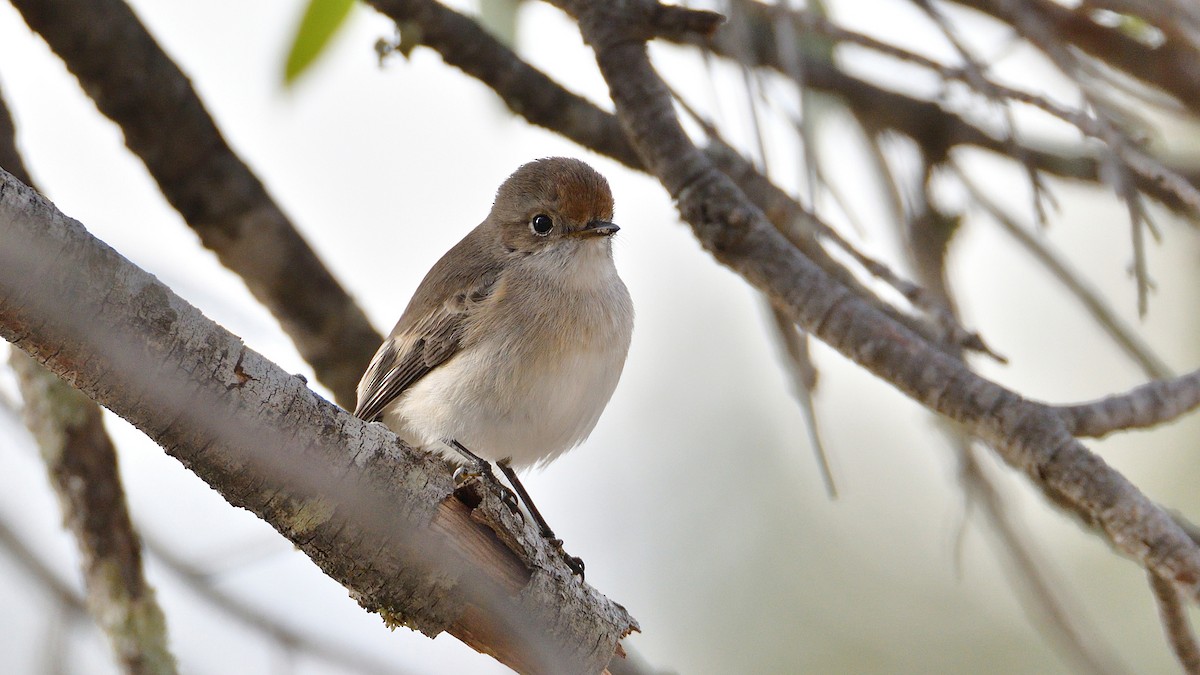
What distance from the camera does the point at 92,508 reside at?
3.35m

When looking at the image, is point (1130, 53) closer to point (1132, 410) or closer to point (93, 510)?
point (1132, 410)

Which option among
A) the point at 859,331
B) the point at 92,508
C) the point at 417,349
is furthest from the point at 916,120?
the point at 92,508

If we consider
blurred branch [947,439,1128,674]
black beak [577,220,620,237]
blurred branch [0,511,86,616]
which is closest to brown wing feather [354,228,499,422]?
black beak [577,220,620,237]

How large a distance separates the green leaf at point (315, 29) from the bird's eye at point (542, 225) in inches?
40.5

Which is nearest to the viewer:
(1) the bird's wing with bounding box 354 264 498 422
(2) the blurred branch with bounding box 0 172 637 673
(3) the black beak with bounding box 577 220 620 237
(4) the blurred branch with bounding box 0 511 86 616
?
(2) the blurred branch with bounding box 0 172 637 673

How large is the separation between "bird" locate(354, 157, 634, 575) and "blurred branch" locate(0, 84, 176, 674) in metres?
0.92

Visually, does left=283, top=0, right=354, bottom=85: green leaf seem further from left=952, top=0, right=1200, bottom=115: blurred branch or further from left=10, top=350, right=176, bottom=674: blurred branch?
left=952, top=0, right=1200, bottom=115: blurred branch

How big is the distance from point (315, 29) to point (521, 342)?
1.23m

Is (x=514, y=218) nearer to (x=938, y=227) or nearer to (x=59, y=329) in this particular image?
(x=938, y=227)

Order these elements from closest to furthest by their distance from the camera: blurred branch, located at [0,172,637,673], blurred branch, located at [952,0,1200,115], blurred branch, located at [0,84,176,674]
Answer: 1. blurred branch, located at [0,172,637,673]
2. blurred branch, located at [0,84,176,674]
3. blurred branch, located at [952,0,1200,115]

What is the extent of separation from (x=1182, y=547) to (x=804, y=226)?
156 centimetres

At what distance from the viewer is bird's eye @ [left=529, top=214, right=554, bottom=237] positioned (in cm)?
440

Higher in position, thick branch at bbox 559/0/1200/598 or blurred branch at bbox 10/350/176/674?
thick branch at bbox 559/0/1200/598

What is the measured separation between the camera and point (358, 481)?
6.93ft
